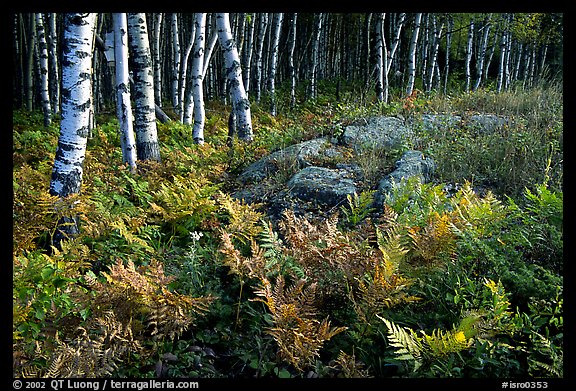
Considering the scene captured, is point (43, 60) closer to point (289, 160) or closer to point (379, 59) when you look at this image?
point (379, 59)

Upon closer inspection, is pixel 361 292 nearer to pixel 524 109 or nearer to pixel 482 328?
pixel 482 328

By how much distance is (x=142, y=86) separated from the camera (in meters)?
7.89

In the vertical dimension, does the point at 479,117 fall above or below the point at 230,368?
above

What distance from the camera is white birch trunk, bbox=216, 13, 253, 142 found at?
927 cm

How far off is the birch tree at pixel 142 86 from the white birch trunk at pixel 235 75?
1.79 m

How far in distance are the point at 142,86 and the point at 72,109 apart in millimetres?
3062

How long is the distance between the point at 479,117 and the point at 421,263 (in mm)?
6039

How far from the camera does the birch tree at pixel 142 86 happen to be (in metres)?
7.77

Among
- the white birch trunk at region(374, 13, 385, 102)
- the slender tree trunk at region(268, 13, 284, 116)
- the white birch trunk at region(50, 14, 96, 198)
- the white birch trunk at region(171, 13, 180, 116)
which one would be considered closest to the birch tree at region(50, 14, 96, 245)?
the white birch trunk at region(50, 14, 96, 198)

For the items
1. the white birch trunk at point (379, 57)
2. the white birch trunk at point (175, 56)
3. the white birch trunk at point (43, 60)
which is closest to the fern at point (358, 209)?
the white birch trunk at point (379, 57)

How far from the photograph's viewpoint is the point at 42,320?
3096mm

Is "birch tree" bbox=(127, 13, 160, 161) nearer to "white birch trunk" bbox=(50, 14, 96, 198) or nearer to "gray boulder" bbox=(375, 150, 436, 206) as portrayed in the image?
"white birch trunk" bbox=(50, 14, 96, 198)

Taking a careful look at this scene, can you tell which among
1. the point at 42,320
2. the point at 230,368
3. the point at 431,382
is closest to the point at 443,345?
the point at 431,382

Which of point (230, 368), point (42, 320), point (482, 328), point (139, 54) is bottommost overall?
point (230, 368)
